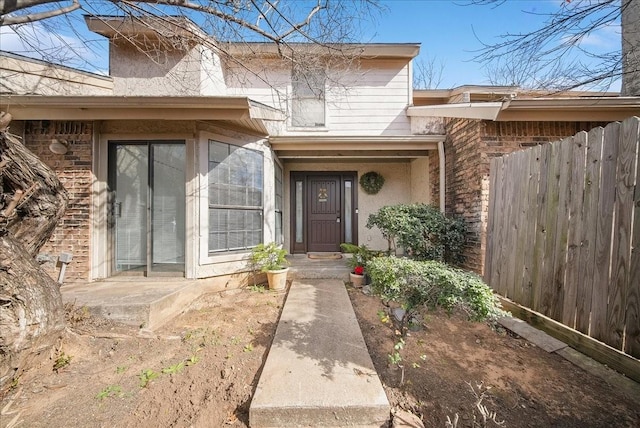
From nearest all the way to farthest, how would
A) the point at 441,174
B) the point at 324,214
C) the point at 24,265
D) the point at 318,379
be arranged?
the point at 318,379, the point at 24,265, the point at 441,174, the point at 324,214

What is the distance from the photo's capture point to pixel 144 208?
4004 millimetres

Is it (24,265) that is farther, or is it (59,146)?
(59,146)

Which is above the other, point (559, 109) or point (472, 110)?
point (472, 110)

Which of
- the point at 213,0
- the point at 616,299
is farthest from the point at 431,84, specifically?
the point at 616,299

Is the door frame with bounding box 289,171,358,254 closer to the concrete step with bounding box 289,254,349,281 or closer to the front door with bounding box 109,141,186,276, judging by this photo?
the concrete step with bounding box 289,254,349,281

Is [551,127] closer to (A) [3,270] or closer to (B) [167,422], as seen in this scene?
(B) [167,422]

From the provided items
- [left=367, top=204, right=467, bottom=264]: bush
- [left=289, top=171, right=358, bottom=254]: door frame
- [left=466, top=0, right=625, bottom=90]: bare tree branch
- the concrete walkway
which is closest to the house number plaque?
[left=289, top=171, right=358, bottom=254]: door frame

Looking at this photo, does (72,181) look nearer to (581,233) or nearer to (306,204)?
(306,204)

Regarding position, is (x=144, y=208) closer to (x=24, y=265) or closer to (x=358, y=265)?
(x=24, y=265)

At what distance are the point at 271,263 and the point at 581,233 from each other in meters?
3.74

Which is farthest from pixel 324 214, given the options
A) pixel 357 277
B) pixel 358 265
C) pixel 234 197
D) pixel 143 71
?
pixel 143 71

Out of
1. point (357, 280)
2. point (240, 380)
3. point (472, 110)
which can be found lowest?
point (240, 380)

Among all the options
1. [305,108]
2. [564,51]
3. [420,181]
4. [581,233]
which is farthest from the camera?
[420,181]

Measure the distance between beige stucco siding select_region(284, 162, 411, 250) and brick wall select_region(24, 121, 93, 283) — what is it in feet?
12.5
